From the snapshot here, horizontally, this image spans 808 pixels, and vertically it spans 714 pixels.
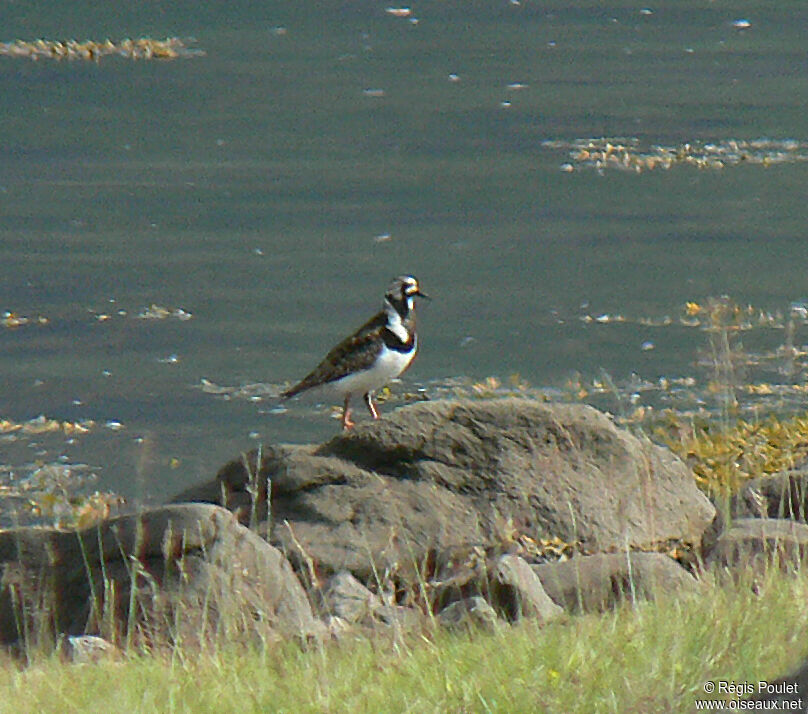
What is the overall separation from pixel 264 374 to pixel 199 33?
658 inches

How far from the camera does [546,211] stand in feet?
52.6

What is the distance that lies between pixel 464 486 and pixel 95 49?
19.2 m

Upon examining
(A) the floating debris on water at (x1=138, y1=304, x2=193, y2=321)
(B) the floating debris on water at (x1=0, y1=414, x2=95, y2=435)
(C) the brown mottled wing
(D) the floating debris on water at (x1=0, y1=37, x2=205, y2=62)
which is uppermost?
(D) the floating debris on water at (x1=0, y1=37, x2=205, y2=62)

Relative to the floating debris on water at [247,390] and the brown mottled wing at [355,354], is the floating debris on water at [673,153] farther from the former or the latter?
the brown mottled wing at [355,354]

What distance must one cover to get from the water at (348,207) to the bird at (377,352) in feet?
2.78

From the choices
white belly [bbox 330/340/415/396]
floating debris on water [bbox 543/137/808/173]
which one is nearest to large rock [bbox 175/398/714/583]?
white belly [bbox 330/340/415/396]

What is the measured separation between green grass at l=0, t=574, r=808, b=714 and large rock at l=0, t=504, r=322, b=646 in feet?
2.04

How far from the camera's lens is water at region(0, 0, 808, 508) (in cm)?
1124

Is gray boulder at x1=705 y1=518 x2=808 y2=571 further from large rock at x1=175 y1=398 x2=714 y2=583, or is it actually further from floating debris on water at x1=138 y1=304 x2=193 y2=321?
floating debris on water at x1=138 y1=304 x2=193 y2=321

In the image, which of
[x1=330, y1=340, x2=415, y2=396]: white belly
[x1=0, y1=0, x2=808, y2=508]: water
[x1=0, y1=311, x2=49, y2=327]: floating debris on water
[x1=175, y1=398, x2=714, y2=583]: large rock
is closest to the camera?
[x1=175, y1=398, x2=714, y2=583]: large rock

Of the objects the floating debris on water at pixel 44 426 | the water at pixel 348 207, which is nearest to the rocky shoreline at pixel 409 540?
the water at pixel 348 207

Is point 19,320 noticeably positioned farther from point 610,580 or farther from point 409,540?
point 610,580

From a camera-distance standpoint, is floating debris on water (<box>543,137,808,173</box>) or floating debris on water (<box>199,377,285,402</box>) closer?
floating debris on water (<box>199,377,285,402</box>)

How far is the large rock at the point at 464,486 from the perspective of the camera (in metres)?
7.08
